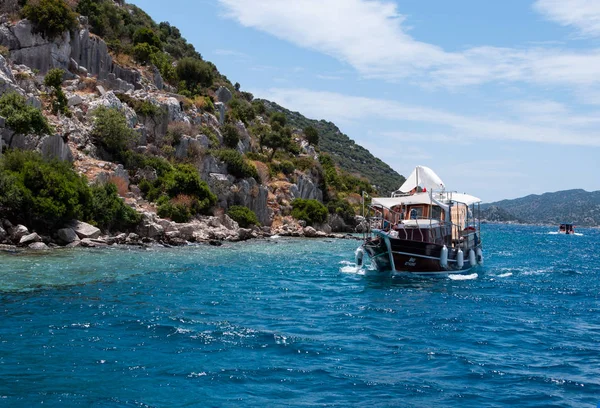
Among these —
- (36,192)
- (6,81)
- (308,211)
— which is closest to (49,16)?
(6,81)

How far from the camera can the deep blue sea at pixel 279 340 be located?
9641 millimetres

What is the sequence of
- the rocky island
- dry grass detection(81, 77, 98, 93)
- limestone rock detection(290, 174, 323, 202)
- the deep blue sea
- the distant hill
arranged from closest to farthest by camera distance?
the deep blue sea → the rocky island → dry grass detection(81, 77, 98, 93) → limestone rock detection(290, 174, 323, 202) → the distant hill

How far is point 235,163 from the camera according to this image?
2170 inches

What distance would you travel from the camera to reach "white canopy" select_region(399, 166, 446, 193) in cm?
3198

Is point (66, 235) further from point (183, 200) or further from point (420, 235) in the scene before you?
point (420, 235)

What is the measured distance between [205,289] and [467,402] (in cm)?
1330

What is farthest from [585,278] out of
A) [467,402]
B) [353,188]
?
[353,188]

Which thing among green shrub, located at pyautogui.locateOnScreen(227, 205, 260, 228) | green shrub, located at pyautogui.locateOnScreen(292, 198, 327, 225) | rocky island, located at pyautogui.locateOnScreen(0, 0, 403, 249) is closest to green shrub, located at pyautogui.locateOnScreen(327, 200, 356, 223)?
rocky island, located at pyautogui.locateOnScreen(0, 0, 403, 249)

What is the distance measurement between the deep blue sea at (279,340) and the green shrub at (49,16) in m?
32.1

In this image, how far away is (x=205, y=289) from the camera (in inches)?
822

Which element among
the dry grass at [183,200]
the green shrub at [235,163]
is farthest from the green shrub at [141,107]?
the dry grass at [183,200]

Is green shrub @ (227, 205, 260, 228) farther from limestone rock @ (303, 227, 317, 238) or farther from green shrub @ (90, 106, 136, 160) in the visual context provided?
green shrub @ (90, 106, 136, 160)

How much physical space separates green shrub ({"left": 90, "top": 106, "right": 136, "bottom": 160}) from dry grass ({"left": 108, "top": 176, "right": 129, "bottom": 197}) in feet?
14.2

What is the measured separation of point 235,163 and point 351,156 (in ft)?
389
